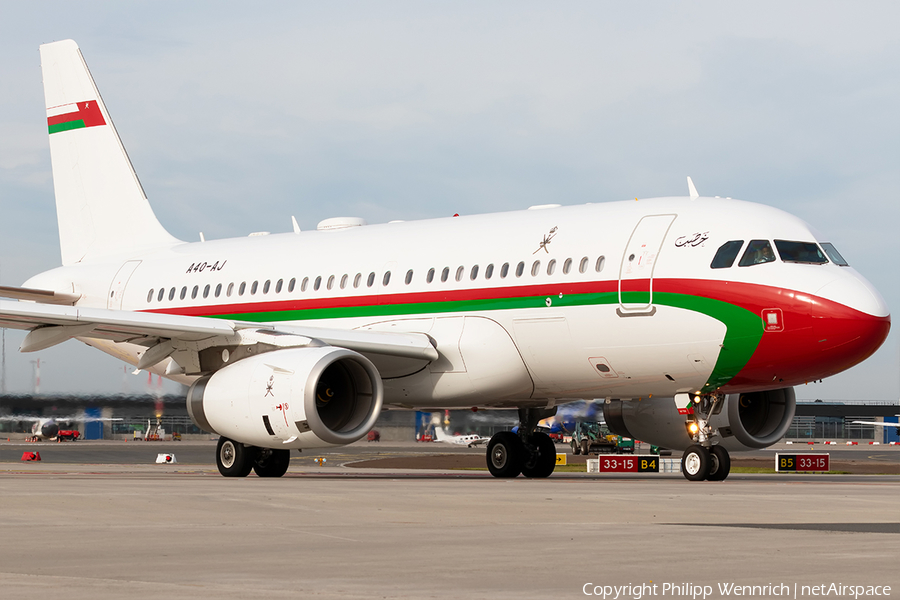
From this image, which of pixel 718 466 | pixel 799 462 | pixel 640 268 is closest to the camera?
pixel 718 466

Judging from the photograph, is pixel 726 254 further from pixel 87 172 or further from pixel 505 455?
pixel 87 172

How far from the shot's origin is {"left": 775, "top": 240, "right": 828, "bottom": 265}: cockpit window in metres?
18.9

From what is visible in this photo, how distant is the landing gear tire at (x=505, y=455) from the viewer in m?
24.1

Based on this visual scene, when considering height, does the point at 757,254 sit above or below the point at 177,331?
above

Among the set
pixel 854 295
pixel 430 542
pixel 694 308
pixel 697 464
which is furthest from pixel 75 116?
pixel 430 542

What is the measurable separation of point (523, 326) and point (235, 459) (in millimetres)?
6156

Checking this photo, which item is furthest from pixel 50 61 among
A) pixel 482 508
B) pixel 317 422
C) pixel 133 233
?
pixel 482 508

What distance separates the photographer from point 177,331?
68.3 ft

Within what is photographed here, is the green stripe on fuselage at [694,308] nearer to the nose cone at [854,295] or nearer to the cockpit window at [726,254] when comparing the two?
the cockpit window at [726,254]

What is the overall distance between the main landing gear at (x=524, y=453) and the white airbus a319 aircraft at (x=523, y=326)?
0.11ft

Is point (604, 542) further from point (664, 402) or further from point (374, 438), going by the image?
point (374, 438)

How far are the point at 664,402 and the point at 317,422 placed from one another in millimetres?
7874

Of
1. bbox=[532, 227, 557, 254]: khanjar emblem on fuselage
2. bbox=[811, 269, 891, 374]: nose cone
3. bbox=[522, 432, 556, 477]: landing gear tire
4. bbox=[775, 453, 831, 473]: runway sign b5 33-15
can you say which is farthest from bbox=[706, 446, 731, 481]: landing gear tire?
bbox=[775, 453, 831, 473]: runway sign b5 33-15

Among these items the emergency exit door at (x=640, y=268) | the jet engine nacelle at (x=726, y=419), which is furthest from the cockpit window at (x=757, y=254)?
the jet engine nacelle at (x=726, y=419)
